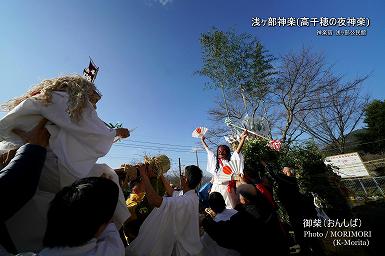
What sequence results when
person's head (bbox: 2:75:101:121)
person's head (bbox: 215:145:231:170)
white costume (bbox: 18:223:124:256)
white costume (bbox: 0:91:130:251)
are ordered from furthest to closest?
person's head (bbox: 215:145:231:170) < person's head (bbox: 2:75:101:121) < white costume (bbox: 0:91:130:251) < white costume (bbox: 18:223:124:256)

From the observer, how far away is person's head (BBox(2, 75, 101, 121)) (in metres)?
1.85

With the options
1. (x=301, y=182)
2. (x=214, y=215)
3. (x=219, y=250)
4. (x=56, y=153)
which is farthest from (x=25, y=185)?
(x=301, y=182)

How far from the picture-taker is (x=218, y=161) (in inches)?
234

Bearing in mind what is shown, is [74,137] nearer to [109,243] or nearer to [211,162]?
[109,243]

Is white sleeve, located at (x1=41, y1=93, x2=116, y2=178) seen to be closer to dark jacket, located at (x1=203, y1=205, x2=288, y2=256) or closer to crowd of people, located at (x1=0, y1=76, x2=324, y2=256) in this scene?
crowd of people, located at (x1=0, y1=76, x2=324, y2=256)

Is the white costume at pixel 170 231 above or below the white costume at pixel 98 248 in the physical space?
below

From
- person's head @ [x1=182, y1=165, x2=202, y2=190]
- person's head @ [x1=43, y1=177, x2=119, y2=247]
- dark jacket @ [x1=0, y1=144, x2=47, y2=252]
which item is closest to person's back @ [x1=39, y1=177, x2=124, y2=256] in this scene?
person's head @ [x1=43, y1=177, x2=119, y2=247]

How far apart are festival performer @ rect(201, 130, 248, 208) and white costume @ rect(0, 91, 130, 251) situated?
3902mm

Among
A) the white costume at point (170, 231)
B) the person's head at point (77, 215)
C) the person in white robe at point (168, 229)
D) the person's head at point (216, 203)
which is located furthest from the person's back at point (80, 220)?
the person's head at point (216, 203)

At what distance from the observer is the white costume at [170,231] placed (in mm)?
2971

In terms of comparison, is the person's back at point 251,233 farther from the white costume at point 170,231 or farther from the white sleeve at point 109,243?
the white sleeve at point 109,243

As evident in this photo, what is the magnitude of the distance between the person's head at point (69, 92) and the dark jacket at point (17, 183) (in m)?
0.39

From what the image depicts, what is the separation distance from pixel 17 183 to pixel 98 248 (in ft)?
1.98

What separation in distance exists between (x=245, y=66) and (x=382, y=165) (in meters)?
13.2
